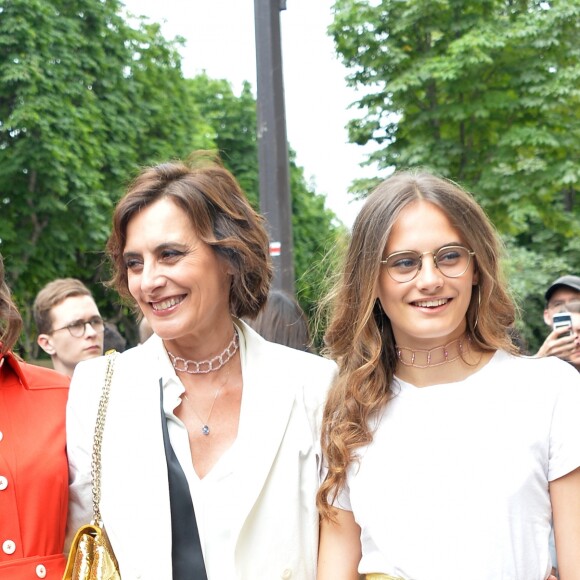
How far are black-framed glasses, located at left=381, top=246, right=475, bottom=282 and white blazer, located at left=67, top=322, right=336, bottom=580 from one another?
0.50 metres

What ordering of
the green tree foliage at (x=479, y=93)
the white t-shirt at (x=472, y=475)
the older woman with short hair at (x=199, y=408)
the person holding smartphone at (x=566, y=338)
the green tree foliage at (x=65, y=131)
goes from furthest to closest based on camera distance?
the green tree foliage at (x=65, y=131)
the green tree foliage at (x=479, y=93)
the person holding smartphone at (x=566, y=338)
the older woman with short hair at (x=199, y=408)
the white t-shirt at (x=472, y=475)

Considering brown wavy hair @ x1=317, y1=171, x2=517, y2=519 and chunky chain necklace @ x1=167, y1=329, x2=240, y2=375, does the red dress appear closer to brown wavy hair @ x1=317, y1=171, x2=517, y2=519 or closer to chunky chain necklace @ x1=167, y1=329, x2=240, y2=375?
chunky chain necklace @ x1=167, y1=329, x2=240, y2=375

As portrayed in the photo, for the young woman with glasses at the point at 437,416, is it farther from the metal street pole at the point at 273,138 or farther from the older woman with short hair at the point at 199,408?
the metal street pole at the point at 273,138

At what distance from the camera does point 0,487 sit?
9.02ft

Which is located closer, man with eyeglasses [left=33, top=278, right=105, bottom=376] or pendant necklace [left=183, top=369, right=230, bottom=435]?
pendant necklace [left=183, top=369, right=230, bottom=435]

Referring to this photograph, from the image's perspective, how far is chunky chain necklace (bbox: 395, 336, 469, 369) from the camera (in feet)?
9.55

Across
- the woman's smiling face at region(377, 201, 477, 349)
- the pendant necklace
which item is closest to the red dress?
the pendant necklace

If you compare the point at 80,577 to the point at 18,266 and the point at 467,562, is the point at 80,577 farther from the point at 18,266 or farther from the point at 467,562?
the point at 18,266

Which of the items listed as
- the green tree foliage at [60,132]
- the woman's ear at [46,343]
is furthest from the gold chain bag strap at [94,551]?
the green tree foliage at [60,132]

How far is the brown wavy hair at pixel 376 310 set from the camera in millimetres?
2887

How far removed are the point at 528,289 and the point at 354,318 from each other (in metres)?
14.7

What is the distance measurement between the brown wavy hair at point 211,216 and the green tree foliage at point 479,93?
39.5 ft

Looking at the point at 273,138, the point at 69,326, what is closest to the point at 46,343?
the point at 69,326

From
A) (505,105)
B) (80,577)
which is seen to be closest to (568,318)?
(80,577)
